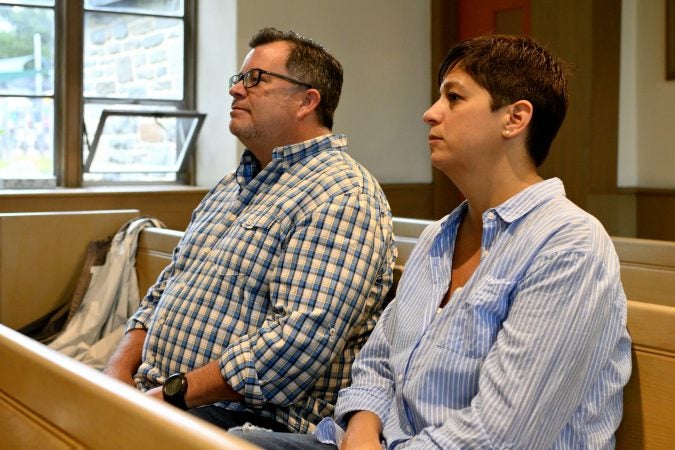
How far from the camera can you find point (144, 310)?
249 cm

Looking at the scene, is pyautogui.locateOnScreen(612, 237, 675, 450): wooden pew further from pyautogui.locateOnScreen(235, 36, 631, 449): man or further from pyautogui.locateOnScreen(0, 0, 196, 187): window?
pyautogui.locateOnScreen(0, 0, 196, 187): window

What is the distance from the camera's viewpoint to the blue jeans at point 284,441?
1661 mm

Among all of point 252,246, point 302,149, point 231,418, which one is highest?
point 302,149

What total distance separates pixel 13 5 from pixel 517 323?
13.2ft

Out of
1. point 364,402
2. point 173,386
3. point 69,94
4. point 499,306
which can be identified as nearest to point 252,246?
point 173,386

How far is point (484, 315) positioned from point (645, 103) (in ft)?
11.9

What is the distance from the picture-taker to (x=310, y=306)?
195 cm

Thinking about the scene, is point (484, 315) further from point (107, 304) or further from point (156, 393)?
point (107, 304)

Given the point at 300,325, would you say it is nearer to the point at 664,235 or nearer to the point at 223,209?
the point at 223,209

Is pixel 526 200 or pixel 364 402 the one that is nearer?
pixel 526 200

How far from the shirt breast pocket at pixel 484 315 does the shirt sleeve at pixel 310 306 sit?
0.53 metres

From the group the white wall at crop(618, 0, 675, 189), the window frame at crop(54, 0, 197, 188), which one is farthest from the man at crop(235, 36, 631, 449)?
the window frame at crop(54, 0, 197, 188)

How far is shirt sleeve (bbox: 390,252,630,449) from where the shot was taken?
1342 millimetres

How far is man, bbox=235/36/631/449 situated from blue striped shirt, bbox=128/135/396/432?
25 centimetres
